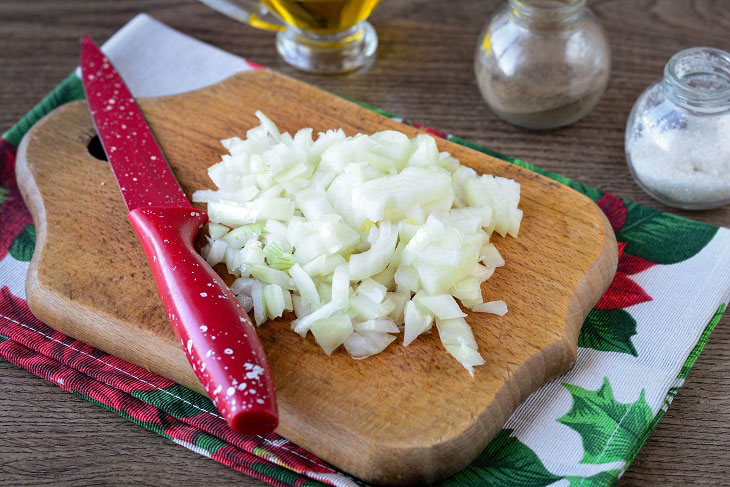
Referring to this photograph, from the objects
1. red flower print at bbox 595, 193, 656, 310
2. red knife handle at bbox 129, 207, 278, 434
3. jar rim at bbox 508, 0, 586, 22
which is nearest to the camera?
red knife handle at bbox 129, 207, 278, 434

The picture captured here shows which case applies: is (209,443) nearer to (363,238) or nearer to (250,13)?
(363,238)

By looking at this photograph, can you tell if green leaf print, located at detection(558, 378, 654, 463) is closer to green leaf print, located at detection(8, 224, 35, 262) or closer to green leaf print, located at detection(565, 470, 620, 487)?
green leaf print, located at detection(565, 470, 620, 487)

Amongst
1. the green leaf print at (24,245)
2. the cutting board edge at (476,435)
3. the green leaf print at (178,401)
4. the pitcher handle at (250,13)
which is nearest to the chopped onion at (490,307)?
the cutting board edge at (476,435)

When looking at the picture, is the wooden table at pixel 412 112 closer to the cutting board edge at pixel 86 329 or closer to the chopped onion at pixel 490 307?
the cutting board edge at pixel 86 329

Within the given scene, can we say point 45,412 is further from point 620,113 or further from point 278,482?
point 620,113

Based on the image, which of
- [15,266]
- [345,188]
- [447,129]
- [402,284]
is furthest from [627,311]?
[15,266]

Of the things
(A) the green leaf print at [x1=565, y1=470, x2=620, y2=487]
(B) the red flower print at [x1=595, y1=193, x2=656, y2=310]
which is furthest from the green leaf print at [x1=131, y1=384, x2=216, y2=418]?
(B) the red flower print at [x1=595, y1=193, x2=656, y2=310]
